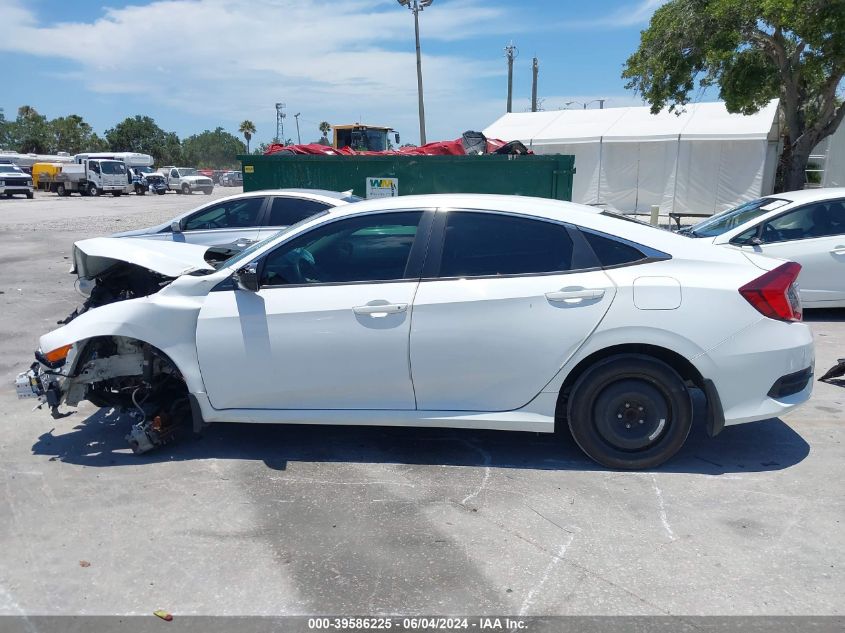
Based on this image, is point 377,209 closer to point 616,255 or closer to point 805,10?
point 616,255

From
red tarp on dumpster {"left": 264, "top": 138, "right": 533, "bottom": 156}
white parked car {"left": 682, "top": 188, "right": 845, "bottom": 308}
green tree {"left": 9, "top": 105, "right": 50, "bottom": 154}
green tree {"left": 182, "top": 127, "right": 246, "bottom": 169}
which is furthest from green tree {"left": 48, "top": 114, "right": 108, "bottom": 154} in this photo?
white parked car {"left": 682, "top": 188, "right": 845, "bottom": 308}

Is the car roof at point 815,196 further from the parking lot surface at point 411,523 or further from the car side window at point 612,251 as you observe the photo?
the car side window at point 612,251

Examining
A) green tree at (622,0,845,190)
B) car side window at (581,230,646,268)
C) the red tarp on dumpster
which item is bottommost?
car side window at (581,230,646,268)

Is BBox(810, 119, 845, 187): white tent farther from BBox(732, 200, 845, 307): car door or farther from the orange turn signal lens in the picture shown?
the orange turn signal lens

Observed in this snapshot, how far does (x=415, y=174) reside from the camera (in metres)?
11.9

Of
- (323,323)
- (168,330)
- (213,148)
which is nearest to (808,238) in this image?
(323,323)

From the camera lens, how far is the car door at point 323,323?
443cm

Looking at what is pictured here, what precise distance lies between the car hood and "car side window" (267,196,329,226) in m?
2.88

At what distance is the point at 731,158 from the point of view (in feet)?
77.0

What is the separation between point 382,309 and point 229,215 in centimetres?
570

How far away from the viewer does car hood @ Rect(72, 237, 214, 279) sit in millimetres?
5473

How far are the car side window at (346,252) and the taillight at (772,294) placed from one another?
206 centimetres

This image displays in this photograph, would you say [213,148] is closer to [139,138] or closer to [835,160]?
[139,138]

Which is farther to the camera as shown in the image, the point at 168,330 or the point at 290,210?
the point at 290,210
